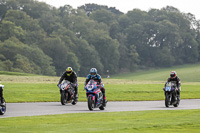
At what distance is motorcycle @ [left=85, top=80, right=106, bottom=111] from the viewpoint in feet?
69.6

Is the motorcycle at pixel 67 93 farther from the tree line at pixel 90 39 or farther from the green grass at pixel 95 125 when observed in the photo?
the tree line at pixel 90 39

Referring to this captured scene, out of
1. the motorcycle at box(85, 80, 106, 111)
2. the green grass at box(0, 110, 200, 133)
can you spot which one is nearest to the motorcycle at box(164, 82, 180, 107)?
the motorcycle at box(85, 80, 106, 111)

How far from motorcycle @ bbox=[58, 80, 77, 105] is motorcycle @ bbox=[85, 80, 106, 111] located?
373 cm

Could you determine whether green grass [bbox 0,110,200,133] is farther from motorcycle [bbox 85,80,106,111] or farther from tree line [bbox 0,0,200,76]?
tree line [bbox 0,0,200,76]

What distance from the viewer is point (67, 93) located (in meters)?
25.4

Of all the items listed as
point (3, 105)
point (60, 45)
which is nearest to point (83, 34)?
point (60, 45)

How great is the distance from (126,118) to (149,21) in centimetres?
13422

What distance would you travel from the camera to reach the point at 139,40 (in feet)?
485

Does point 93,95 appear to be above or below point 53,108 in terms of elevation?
above

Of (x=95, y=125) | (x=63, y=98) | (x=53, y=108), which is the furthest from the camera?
(x=63, y=98)

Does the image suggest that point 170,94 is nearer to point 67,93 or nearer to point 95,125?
point 67,93

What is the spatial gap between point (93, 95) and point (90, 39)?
352 feet

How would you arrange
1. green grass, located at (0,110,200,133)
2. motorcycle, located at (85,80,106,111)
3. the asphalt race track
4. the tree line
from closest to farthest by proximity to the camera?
green grass, located at (0,110,200,133), the asphalt race track, motorcycle, located at (85,80,106,111), the tree line

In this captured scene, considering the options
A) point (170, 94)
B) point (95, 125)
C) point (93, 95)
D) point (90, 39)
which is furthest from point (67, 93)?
point (90, 39)
